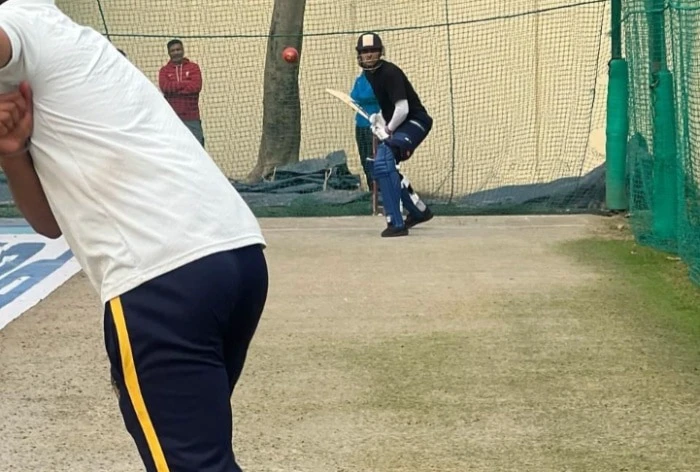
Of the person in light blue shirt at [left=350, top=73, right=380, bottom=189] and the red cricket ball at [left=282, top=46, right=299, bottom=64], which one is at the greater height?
the red cricket ball at [left=282, top=46, right=299, bottom=64]

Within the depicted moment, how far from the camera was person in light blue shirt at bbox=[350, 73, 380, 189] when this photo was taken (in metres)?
11.4

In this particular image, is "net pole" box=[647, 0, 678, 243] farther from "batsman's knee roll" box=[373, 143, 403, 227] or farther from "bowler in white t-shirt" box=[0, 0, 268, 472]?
"bowler in white t-shirt" box=[0, 0, 268, 472]

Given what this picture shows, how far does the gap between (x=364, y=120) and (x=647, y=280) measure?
4797 mm

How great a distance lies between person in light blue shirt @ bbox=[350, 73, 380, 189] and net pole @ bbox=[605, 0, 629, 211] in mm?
2219

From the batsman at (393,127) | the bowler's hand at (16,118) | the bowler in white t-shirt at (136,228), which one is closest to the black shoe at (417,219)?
the batsman at (393,127)

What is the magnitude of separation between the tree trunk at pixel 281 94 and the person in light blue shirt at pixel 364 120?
36.7 inches

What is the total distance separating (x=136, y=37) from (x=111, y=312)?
433 inches

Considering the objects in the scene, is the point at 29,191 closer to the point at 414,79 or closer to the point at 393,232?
the point at 393,232

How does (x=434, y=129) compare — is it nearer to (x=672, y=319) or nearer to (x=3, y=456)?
(x=672, y=319)

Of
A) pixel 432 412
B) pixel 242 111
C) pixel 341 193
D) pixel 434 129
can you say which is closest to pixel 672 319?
pixel 432 412

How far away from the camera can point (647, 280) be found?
7.52 meters

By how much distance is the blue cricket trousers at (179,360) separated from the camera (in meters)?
2.45

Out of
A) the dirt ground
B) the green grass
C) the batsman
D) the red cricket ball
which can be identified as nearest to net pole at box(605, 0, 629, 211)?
the green grass

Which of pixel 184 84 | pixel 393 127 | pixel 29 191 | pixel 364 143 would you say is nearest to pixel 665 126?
pixel 393 127
